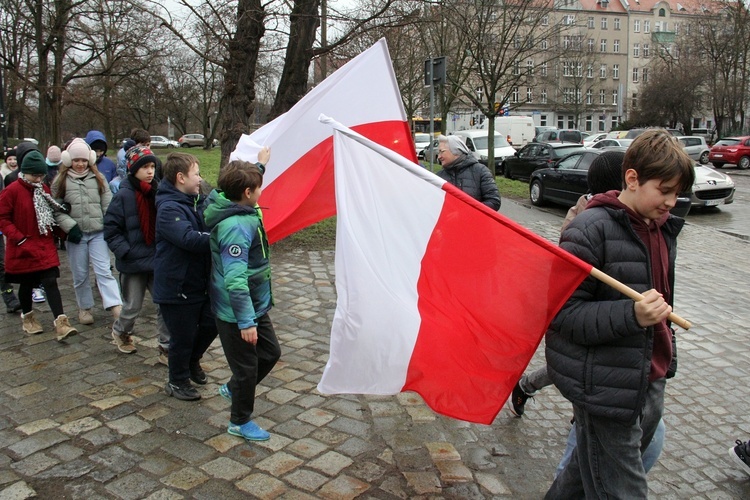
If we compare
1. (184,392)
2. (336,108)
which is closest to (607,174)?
(336,108)

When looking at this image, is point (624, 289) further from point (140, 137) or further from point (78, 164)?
point (140, 137)

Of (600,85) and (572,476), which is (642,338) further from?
(600,85)

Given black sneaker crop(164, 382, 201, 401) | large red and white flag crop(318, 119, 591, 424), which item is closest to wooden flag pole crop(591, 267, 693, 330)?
large red and white flag crop(318, 119, 591, 424)

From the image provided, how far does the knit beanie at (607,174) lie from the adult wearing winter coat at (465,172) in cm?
207

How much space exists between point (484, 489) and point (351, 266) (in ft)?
4.88

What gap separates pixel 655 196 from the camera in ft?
7.72

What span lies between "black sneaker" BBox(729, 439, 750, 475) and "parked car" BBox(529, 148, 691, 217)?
11.1 m

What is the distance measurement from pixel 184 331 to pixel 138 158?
1.57m

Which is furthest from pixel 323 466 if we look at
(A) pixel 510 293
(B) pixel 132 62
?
(B) pixel 132 62

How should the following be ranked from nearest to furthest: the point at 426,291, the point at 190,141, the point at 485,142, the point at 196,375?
the point at 426,291 < the point at 196,375 < the point at 485,142 < the point at 190,141

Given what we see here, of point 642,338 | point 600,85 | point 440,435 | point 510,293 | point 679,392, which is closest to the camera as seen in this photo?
point 642,338

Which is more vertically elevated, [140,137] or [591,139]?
[140,137]

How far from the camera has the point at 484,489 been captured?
11.0 feet

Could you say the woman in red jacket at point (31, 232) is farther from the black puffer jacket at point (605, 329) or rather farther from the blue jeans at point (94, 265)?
the black puffer jacket at point (605, 329)
